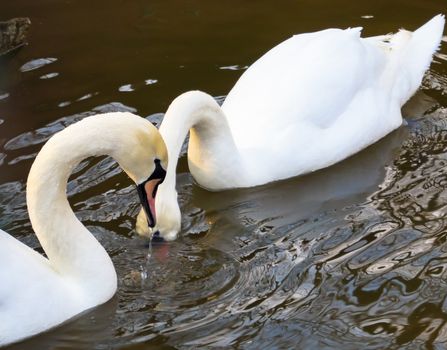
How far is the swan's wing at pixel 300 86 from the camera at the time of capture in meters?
7.63

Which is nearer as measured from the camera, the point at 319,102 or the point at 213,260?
the point at 213,260

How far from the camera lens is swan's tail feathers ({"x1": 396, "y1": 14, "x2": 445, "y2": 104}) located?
28.8 feet

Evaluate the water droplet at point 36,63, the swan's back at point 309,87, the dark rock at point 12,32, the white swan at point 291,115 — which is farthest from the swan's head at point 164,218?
the dark rock at point 12,32

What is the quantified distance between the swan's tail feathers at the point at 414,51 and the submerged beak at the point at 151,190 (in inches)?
125

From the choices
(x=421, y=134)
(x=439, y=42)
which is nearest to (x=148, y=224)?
(x=421, y=134)

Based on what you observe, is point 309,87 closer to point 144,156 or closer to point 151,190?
point 151,190

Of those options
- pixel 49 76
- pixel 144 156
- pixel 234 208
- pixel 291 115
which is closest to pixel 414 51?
pixel 291 115

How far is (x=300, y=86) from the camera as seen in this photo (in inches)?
304

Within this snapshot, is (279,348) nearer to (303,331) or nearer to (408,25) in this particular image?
(303,331)

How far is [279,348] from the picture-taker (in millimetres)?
5680

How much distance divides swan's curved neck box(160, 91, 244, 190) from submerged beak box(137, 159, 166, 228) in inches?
29.5

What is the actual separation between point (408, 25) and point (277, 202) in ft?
11.6

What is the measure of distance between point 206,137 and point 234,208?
54 centimetres

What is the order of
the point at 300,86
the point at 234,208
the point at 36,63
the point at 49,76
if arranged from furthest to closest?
1. the point at 36,63
2. the point at 49,76
3. the point at 300,86
4. the point at 234,208
